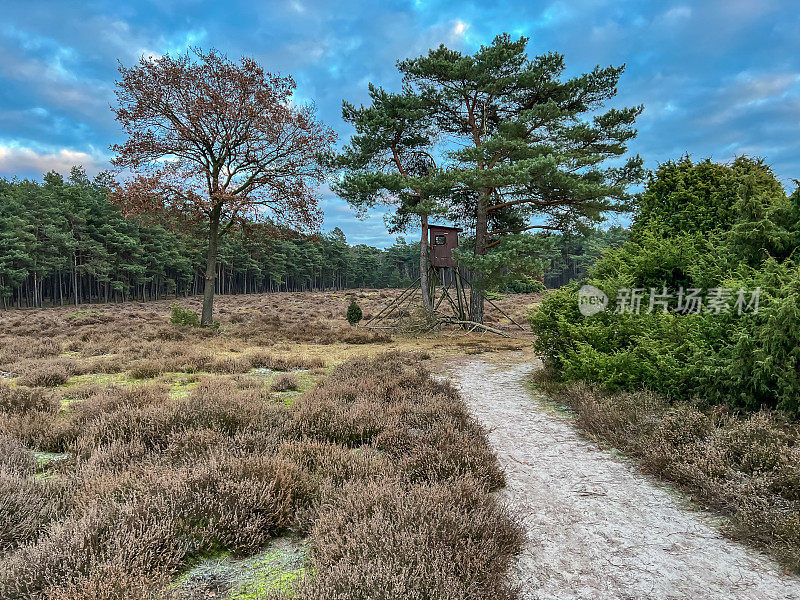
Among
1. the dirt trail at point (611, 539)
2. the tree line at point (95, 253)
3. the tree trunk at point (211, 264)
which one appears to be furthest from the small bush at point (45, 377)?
the tree line at point (95, 253)

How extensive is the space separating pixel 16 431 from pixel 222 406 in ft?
7.26

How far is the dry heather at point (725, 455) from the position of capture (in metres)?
2.90

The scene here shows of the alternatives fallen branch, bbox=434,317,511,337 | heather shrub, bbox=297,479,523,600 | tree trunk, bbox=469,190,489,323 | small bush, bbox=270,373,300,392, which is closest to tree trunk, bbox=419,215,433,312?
fallen branch, bbox=434,317,511,337

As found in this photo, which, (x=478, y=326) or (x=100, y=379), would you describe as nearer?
(x=100, y=379)

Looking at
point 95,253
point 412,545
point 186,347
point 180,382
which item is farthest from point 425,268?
point 95,253

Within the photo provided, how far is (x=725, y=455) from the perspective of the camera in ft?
12.4

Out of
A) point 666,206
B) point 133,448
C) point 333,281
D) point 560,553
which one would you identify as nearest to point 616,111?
point 666,206

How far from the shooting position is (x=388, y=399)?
20.6ft

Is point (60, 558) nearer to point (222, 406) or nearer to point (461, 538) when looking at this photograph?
point (461, 538)

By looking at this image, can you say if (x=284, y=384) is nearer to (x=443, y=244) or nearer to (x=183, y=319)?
(x=443, y=244)

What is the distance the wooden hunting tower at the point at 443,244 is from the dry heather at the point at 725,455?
39.6 ft

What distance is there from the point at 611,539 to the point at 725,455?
5.85 ft

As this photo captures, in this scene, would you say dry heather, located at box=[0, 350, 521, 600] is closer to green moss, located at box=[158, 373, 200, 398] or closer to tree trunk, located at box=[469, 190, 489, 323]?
green moss, located at box=[158, 373, 200, 398]

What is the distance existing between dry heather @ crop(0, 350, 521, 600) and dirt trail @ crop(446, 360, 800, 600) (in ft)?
1.17
